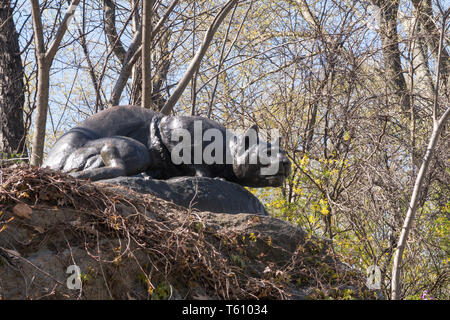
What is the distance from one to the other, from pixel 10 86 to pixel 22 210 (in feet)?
21.4

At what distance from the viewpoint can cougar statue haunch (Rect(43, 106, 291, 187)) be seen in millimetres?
4957

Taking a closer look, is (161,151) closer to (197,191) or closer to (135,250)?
(197,191)

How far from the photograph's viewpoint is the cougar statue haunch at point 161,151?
4.96 meters

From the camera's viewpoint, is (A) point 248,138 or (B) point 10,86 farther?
(B) point 10,86

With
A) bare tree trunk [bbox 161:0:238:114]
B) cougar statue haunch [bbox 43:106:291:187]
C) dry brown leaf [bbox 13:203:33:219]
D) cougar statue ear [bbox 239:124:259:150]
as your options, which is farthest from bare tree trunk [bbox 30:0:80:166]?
dry brown leaf [bbox 13:203:33:219]

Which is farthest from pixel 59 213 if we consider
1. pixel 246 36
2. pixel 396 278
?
pixel 246 36

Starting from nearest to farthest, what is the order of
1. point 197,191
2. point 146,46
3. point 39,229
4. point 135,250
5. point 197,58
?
point 39,229 < point 135,250 < point 197,191 < point 146,46 < point 197,58

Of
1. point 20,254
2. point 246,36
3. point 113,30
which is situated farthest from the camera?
point 246,36

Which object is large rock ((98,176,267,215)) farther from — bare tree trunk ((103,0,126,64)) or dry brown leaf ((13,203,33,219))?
bare tree trunk ((103,0,126,64))

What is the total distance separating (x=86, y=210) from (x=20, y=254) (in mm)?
541

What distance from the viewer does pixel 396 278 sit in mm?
4773

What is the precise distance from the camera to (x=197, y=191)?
4750 mm

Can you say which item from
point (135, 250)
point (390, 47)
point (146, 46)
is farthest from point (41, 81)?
point (390, 47)
